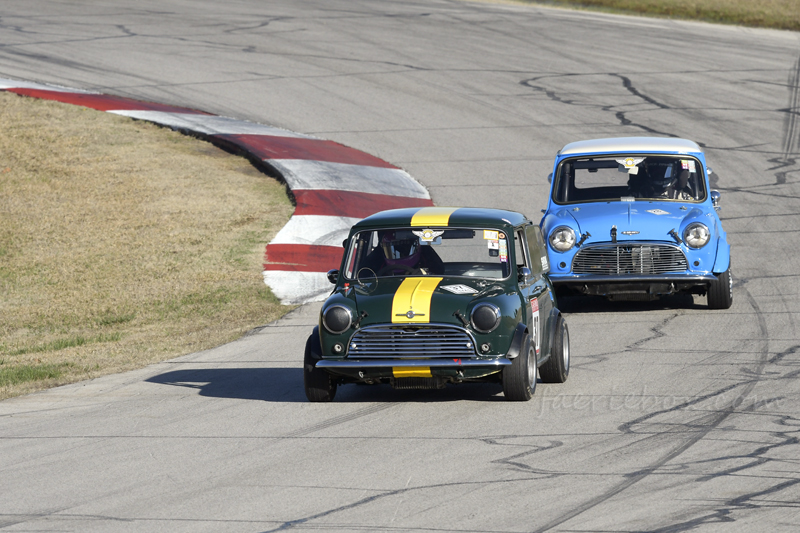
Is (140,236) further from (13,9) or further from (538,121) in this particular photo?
(13,9)

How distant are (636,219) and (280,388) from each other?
4.85 metres

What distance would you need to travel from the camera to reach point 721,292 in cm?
1192

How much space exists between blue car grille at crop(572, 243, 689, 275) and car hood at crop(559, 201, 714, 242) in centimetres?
10

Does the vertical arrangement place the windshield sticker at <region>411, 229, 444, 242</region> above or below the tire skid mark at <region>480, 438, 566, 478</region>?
above

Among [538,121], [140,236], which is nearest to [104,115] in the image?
[140,236]

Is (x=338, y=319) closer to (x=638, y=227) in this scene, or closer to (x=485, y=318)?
(x=485, y=318)

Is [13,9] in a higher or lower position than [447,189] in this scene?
higher

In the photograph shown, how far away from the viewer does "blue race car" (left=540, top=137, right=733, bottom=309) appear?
11906mm

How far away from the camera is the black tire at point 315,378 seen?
832cm

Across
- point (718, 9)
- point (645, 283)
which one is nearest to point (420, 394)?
point (645, 283)

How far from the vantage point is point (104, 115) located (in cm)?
2108

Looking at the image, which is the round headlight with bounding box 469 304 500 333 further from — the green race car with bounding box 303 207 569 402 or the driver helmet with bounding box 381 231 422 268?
the driver helmet with bounding box 381 231 422 268

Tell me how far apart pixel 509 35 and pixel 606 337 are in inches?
761

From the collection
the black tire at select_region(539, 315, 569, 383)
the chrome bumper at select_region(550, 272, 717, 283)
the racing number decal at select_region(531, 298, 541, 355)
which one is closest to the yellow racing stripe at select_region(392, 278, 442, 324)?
the racing number decal at select_region(531, 298, 541, 355)
